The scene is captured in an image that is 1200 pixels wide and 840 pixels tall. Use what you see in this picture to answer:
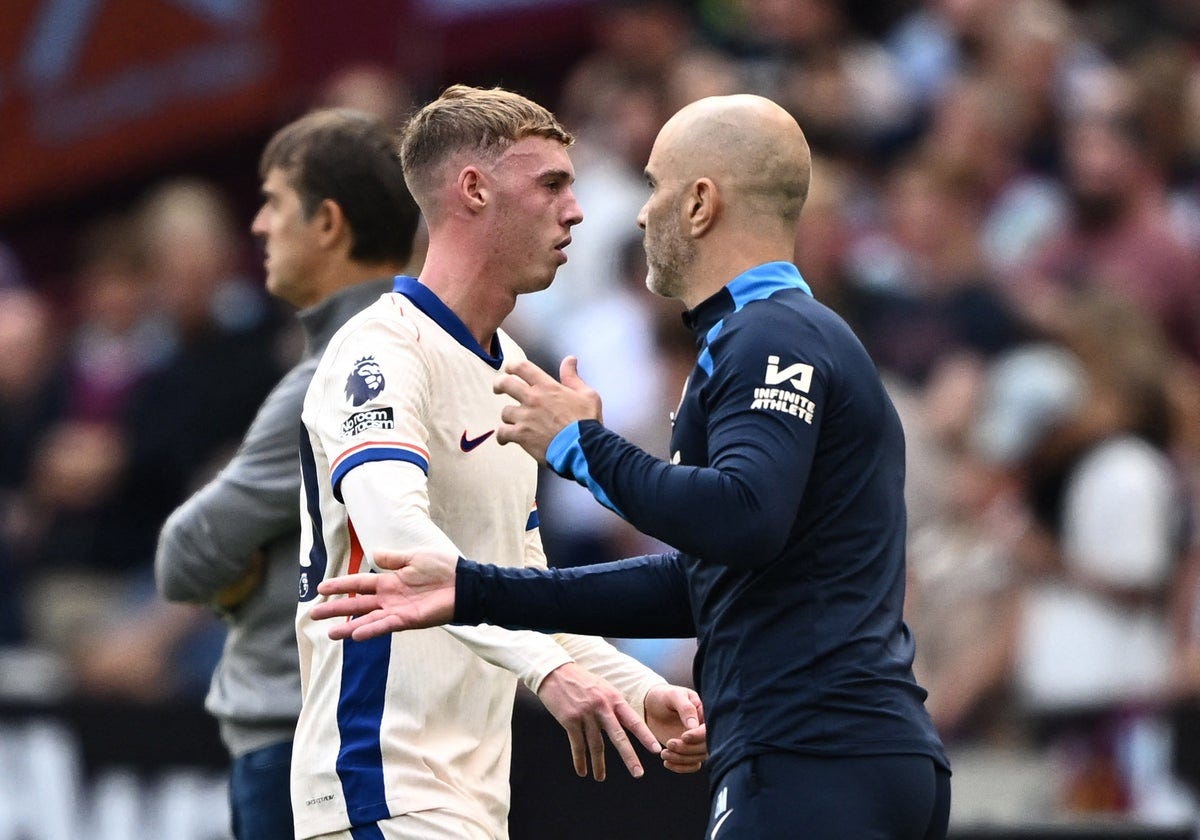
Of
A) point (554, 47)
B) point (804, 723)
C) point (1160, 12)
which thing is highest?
point (554, 47)

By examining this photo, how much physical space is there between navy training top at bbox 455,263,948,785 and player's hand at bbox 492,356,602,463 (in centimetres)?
3

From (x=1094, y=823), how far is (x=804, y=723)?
143 inches

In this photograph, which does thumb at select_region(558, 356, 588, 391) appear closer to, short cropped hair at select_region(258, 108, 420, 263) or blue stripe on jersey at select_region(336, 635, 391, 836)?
blue stripe on jersey at select_region(336, 635, 391, 836)

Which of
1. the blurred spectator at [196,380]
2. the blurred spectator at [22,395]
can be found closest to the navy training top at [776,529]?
the blurred spectator at [196,380]

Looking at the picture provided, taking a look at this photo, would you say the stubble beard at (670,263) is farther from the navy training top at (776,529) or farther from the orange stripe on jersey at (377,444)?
the orange stripe on jersey at (377,444)

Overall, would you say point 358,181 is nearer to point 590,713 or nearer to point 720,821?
point 590,713

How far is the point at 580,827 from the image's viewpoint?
241 inches

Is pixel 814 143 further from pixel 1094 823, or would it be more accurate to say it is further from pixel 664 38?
pixel 1094 823

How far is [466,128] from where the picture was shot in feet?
14.8

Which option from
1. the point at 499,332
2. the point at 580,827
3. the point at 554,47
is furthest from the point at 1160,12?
the point at 499,332

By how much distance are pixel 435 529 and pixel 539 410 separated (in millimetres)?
319

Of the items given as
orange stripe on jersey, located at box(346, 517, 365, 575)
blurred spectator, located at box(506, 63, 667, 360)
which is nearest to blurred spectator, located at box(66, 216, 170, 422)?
blurred spectator, located at box(506, 63, 667, 360)

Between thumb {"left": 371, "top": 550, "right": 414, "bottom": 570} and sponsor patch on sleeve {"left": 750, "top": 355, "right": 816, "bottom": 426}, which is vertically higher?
sponsor patch on sleeve {"left": 750, "top": 355, "right": 816, "bottom": 426}

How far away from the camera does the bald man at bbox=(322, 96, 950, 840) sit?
380 cm
